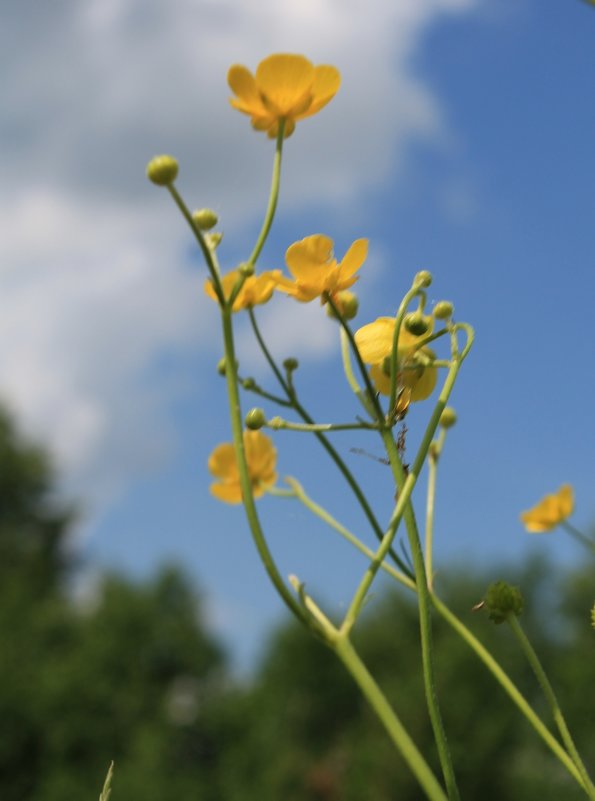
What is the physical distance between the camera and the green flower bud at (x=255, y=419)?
0.66 m

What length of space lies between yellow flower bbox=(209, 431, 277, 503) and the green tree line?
45.7 feet

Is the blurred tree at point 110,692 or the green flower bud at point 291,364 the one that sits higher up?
the blurred tree at point 110,692

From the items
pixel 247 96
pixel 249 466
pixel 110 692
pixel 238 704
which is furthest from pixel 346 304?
pixel 110 692

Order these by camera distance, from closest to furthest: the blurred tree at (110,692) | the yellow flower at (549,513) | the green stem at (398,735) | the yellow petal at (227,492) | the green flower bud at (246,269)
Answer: the green stem at (398,735)
the green flower bud at (246,269)
the yellow petal at (227,492)
the yellow flower at (549,513)
the blurred tree at (110,692)

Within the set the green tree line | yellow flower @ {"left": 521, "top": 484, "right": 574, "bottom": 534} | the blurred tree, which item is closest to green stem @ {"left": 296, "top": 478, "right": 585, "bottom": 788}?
yellow flower @ {"left": 521, "top": 484, "right": 574, "bottom": 534}

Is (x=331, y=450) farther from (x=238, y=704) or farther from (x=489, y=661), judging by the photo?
(x=238, y=704)

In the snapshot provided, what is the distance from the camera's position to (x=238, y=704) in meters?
16.6

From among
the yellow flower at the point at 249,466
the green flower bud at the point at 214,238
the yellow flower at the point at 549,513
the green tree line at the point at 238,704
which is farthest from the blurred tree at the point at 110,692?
the green flower bud at the point at 214,238

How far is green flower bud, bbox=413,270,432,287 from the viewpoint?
26.2 inches

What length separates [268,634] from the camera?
1753cm

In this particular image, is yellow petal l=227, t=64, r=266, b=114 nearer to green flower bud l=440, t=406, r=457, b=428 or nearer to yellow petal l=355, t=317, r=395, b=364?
yellow petal l=355, t=317, r=395, b=364

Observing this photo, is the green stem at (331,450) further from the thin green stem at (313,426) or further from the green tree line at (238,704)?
the green tree line at (238,704)

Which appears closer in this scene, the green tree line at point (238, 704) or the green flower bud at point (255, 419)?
the green flower bud at point (255, 419)

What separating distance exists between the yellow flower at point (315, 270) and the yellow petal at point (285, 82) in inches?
3.0
